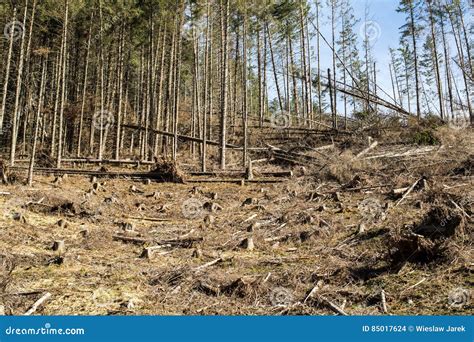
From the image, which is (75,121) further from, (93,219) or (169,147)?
(93,219)

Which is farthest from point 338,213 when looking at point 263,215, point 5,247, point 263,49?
point 263,49

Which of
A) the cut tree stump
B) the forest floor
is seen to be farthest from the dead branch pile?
the cut tree stump

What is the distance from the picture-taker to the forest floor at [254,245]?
16.5ft

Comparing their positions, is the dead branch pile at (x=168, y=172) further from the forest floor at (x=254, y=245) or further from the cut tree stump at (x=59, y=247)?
the cut tree stump at (x=59, y=247)

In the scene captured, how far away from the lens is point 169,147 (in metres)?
23.6

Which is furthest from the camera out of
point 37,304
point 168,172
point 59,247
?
point 168,172

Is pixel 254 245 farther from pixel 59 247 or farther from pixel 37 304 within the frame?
pixel 37 304

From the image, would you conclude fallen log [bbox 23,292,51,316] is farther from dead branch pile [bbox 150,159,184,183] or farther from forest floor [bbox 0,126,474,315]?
dead branch pile [bbox 150,159,184,183]

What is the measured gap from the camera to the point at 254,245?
301 inches

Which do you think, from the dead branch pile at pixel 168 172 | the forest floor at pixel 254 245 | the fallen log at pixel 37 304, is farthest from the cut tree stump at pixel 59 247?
the dead branch pile at pixel 168 172

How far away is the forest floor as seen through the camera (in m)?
5.04

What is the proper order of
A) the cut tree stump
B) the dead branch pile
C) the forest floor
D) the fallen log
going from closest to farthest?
the fallen log
the forest floor
the cut tree stump
the dead branch pile

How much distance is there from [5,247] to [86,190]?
5.30m

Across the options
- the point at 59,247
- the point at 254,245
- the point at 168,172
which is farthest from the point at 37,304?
the point at 168,172
